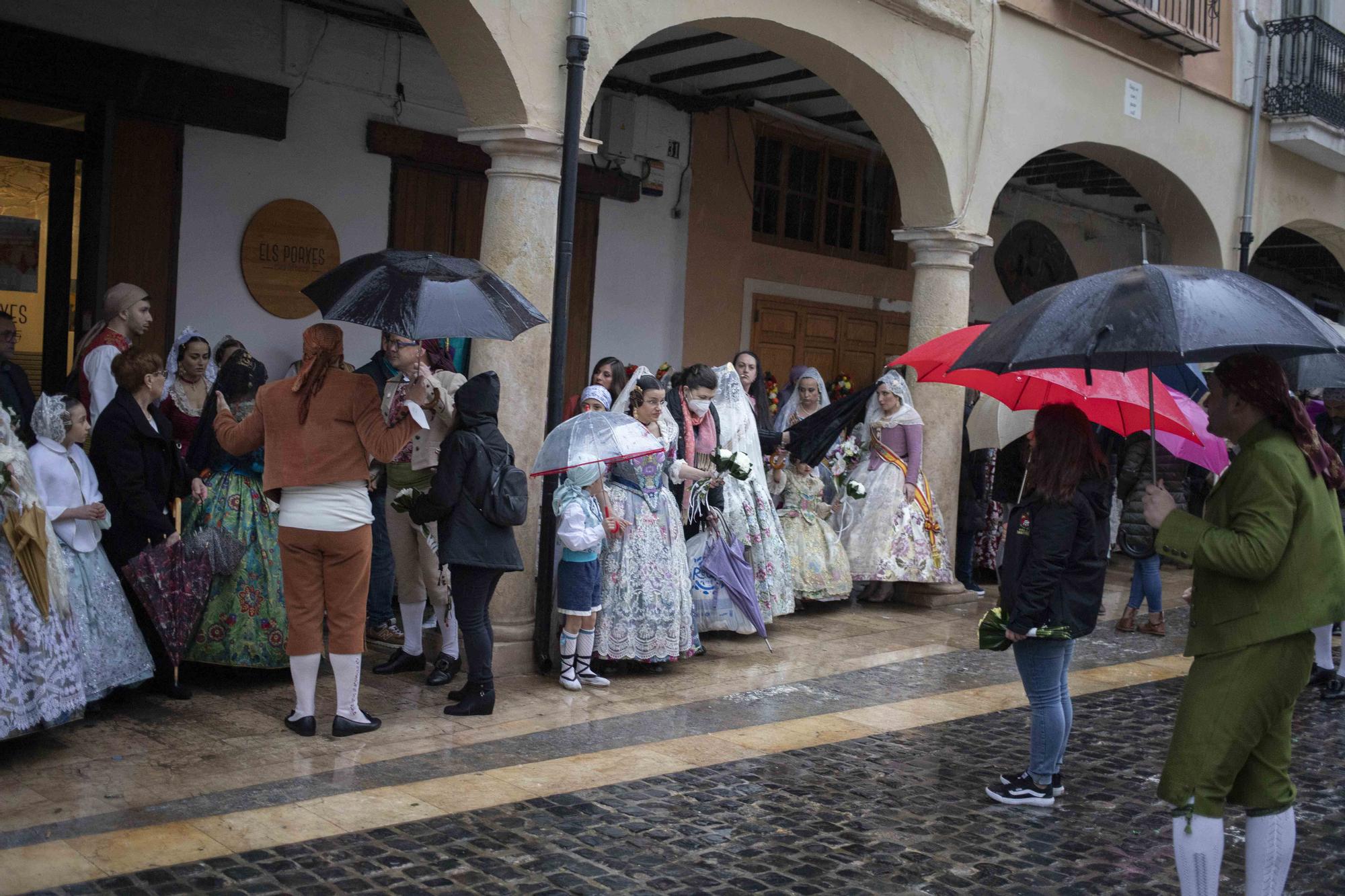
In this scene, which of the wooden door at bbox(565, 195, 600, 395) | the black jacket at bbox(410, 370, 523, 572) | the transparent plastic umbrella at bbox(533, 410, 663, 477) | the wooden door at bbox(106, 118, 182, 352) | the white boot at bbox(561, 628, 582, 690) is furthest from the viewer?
the wooden door at bbox(565, 195, 600, 395)

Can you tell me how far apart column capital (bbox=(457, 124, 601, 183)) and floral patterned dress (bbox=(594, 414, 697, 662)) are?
165 centimetres

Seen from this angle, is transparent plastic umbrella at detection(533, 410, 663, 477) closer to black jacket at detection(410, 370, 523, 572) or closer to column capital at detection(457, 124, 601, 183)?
black jacket at detection(410, 370, 523, 572)

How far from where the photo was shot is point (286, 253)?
8.91 m

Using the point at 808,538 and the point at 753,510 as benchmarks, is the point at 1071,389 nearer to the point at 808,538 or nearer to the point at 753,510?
the point at 753,510

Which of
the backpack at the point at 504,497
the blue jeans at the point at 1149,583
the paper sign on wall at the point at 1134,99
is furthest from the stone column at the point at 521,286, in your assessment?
the paper sign on wall at the point at 1134,99

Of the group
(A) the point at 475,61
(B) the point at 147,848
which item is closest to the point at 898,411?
(A) the point at 475,61

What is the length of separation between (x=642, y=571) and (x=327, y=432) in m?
2.14

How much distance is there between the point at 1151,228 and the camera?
1823cm

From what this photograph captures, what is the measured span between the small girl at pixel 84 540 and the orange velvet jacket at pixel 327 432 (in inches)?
30.9

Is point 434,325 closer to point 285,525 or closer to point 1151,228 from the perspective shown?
point 285,525

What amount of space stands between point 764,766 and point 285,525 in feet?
7.62

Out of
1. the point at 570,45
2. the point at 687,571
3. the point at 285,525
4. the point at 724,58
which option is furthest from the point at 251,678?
the point at 724,58

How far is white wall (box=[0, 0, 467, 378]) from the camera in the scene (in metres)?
8.17

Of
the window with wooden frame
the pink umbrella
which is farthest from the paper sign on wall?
the pink umbrella
